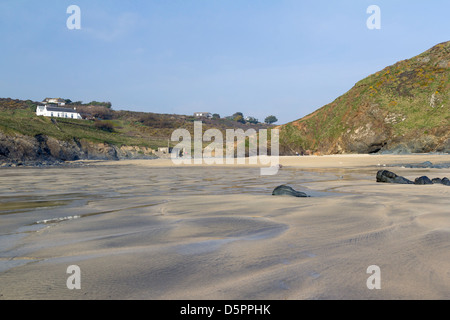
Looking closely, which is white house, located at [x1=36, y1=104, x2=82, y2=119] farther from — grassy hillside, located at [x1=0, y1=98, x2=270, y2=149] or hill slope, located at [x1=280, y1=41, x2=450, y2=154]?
hill slope, located at [x1=280, y1=41, x2=450, y2=154]

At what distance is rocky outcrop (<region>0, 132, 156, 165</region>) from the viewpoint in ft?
110

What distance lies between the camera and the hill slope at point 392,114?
32125 mm

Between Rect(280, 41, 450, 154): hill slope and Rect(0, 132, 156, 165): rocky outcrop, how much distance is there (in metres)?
28.6

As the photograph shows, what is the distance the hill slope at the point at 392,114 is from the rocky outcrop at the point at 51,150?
93.8ft

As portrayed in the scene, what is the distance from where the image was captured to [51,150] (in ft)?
132

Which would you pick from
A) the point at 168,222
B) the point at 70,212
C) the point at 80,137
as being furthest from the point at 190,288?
the point at 80,137

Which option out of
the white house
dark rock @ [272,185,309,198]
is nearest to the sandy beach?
dark rock @ [272,185,309,198]

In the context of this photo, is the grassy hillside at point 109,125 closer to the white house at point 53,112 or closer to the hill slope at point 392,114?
the white house at point 53,112

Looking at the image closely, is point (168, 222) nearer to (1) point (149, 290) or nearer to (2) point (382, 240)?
(1) point (149, 290)

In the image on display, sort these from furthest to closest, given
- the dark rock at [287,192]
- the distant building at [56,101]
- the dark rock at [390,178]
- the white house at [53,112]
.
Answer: the distant building at [56,101] → the white house at [53,112] → the dark rock at [390,178] → the dark rock at [287,192]

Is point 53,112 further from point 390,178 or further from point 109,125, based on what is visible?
point 390,178

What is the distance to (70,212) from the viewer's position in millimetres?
5719

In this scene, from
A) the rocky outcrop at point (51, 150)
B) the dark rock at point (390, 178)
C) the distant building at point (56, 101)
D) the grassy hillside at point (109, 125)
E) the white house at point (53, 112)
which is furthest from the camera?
the distant building at point (56, 101)

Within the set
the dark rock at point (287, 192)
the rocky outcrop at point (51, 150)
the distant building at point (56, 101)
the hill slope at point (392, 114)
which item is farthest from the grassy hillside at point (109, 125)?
the dark rock at point (287, 192)
